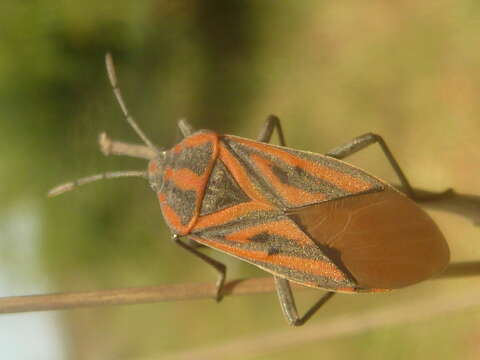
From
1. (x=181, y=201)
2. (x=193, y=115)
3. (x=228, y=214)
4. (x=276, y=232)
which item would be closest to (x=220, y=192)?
(x=228, y=214)

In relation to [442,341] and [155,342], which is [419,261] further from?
[155,342]

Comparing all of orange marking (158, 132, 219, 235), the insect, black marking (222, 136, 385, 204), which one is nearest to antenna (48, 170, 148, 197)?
the insect

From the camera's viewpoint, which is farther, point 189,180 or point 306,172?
point 189,180

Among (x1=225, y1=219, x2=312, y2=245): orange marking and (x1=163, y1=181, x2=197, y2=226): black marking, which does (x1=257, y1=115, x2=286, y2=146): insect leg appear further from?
(x1=225, y1=219, x2=312, y2=245): orange marking

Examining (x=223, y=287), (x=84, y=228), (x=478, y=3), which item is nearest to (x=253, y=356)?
(x=84, y=228)

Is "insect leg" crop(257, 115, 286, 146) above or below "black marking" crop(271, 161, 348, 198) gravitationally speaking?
above

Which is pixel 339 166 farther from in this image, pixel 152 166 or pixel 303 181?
pixel 152 166

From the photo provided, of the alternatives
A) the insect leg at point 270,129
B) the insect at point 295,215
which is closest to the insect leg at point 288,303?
the insect at point 295,215
